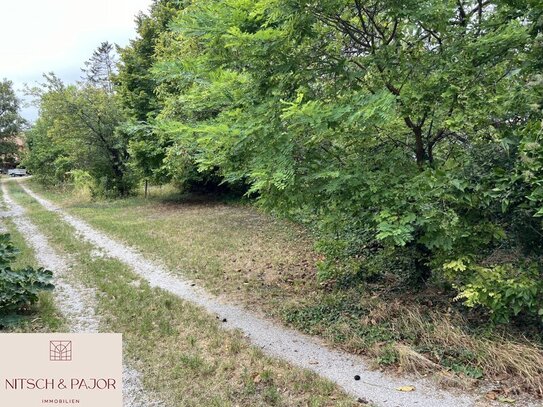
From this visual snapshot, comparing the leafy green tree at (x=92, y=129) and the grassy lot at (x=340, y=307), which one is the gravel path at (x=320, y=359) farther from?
the leafy green tree at (x=92, y=129)

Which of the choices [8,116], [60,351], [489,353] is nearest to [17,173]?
[8,116]

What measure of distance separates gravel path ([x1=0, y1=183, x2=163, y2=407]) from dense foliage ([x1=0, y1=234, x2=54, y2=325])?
0.49 metres

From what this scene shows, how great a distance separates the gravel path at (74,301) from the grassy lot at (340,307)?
1.56m

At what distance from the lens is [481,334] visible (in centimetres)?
376

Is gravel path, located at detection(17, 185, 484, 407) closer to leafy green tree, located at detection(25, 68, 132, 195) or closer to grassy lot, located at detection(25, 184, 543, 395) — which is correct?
grassy lot, located at detection(25, 184, 543, 395)

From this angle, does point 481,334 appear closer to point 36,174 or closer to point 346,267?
Answer: point 346,267

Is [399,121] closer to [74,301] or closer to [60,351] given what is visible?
[60,351]

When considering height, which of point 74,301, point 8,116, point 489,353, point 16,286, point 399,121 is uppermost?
point 8,116

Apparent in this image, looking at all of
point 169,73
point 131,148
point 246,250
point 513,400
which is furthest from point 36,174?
point 513,400

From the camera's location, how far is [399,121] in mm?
4652

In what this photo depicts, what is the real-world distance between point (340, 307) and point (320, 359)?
114 centimetres

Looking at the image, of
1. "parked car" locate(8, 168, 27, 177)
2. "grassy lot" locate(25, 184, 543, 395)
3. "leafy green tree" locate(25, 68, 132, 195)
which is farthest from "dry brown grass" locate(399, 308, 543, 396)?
"parked car" locate(8, 168, 27, 177)

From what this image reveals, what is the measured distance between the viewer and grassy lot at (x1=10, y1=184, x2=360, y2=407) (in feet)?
10.2

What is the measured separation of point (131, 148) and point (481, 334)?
1349 centimetres
